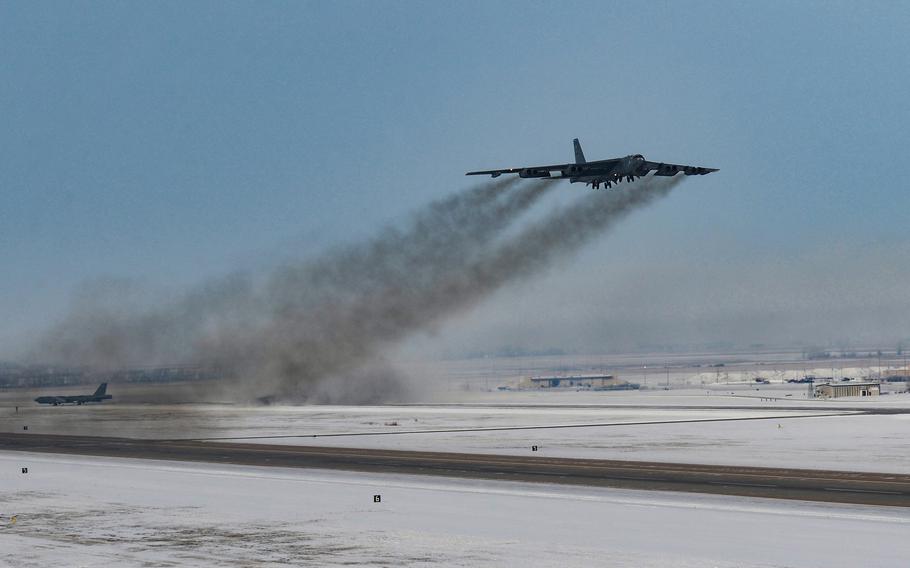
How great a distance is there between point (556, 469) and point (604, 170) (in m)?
33.7

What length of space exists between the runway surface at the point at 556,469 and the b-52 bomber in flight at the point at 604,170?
25958 mm

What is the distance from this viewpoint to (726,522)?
32.8m

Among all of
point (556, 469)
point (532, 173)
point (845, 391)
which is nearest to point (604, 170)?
point (532, 173)

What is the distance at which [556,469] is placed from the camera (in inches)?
1980

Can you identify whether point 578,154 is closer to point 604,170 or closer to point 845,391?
point 604,170

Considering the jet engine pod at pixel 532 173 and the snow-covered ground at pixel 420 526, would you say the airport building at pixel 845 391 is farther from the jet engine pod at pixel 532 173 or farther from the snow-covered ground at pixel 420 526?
the snow-covered ground at pixel 420 526

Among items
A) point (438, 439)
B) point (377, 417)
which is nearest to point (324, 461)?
point (438, 439)

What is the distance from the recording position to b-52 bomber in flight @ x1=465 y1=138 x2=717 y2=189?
257 feet

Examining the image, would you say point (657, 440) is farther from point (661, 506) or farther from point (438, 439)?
point (661, 506)

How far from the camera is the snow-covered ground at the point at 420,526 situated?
2767 centimetres

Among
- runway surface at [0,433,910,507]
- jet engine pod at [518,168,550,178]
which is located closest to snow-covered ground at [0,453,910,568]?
runway surface at [0,433,910,507]

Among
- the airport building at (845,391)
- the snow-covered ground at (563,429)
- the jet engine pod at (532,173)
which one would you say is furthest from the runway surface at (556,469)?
the airport building at (845,391)

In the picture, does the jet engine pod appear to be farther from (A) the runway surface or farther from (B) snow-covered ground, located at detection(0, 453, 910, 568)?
(B) snow-covered ground, located at detection(0, 453, 910, 568)

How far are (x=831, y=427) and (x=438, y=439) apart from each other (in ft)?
93.2
